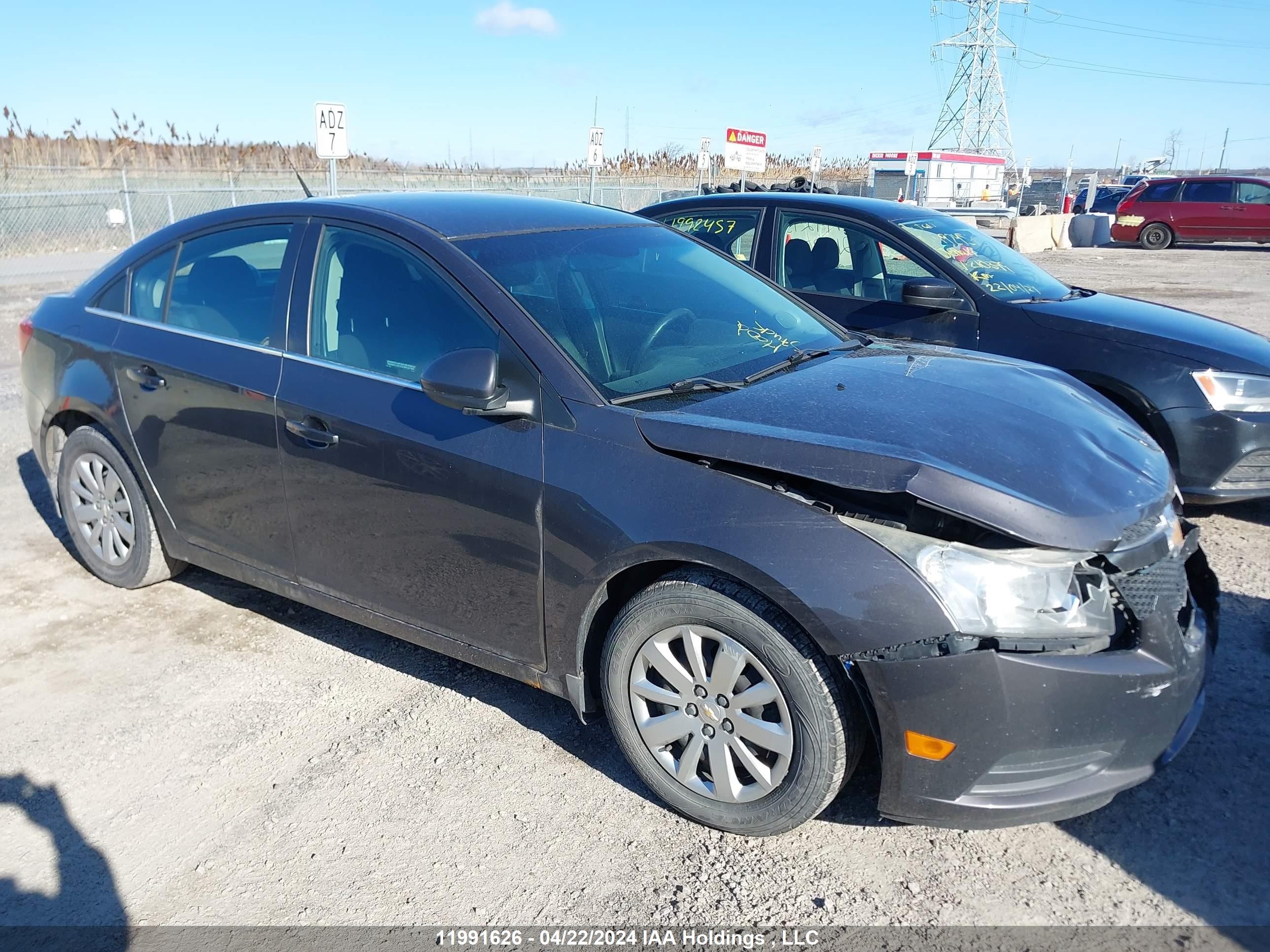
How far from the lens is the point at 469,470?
306cm

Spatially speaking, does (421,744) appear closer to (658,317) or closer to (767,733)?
(767,733)

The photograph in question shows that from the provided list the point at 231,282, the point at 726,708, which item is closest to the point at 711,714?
the point at 726,708

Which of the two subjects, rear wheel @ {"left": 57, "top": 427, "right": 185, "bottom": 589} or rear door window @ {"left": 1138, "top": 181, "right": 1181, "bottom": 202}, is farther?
rear door window @ {"left": 1138, "top": 181, "right": 1181, "bottom": 202}

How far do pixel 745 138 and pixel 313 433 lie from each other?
811 inches

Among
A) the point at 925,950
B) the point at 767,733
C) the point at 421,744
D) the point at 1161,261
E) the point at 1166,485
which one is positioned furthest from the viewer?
the point at 1161,261

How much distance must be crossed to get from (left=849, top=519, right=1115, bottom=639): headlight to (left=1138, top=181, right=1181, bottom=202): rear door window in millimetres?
26522

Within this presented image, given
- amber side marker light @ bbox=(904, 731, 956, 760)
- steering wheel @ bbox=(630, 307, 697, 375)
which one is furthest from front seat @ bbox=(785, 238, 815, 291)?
amber side marker light @ bbox=(904, 731, 956, 760)

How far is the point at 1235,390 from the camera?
193 inches

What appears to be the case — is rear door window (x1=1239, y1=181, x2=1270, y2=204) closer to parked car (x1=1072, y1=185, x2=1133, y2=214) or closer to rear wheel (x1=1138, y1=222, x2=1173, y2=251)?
rear wheel (x1=1138, y1=222, x2=1173, y2=251)

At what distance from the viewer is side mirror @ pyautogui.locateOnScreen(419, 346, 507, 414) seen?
2.88m

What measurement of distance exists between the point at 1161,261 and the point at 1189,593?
72.3ft

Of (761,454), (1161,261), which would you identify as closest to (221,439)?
(761,454)

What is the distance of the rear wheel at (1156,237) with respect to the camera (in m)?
25.1

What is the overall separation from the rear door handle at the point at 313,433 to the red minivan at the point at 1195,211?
26.6m
